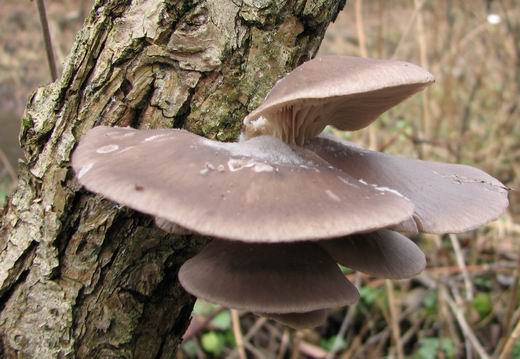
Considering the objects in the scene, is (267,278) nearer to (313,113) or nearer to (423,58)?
(313,113)

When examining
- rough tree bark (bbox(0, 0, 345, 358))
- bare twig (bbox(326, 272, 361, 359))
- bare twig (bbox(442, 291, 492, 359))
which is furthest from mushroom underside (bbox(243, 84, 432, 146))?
bare twig (bbox(326, 272, 361, 359))

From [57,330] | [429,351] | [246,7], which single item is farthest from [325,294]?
[429,351]

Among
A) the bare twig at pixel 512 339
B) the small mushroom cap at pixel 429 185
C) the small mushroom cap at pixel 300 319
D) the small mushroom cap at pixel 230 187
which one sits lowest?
the bare twig at pixel 512 339

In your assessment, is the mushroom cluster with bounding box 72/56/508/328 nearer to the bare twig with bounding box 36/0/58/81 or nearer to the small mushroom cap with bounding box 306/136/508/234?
the small mushroom cap with bounding box 306/136/508/234

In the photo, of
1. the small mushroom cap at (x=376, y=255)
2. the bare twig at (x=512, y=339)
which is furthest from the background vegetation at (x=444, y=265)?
the small mushroom cap at (x=376, y=255)

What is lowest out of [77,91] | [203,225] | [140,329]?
[140,329]

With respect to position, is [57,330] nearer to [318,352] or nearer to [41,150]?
[41,150]

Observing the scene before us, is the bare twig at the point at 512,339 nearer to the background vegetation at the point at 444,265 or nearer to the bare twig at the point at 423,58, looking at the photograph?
the background vegetation at the point at 444,265
